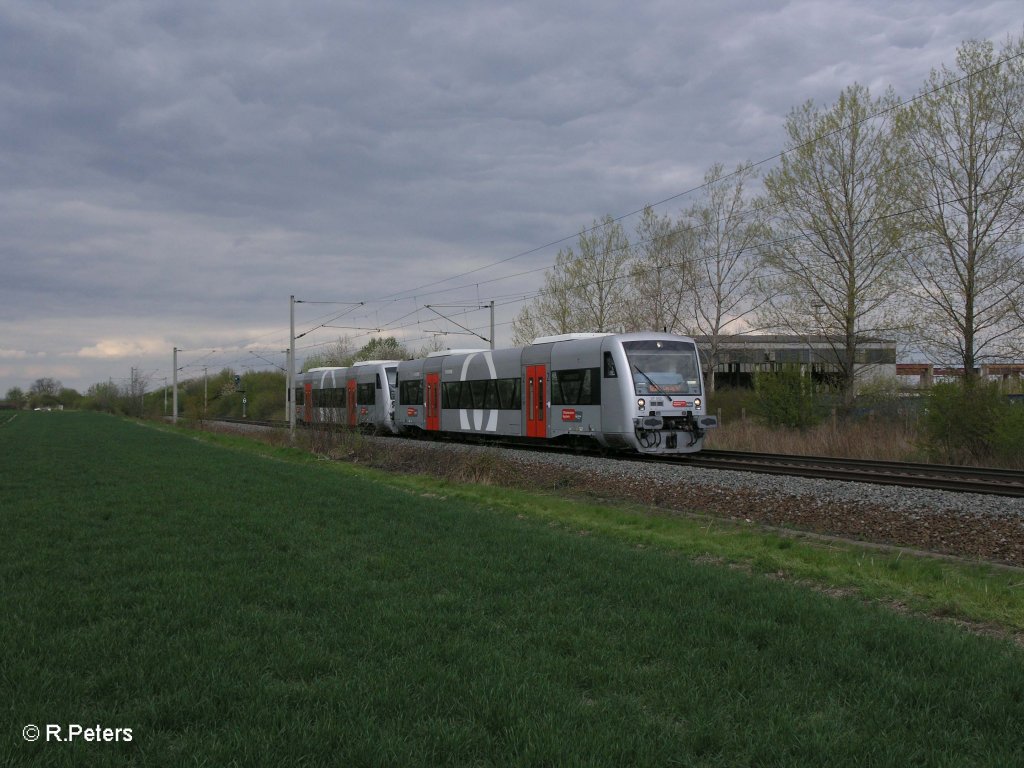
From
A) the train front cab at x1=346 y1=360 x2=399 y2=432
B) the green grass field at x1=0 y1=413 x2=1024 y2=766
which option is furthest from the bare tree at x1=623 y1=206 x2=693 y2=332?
the green grass field at x1=0 y1=413 x2=1024 y2=766

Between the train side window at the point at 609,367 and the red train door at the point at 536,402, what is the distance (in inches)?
127

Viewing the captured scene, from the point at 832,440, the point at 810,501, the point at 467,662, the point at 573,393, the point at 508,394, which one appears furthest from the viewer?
the point at 508,394

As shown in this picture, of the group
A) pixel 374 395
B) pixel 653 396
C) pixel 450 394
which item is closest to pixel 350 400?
pixel 374 395

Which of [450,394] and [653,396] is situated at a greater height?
[450,394]

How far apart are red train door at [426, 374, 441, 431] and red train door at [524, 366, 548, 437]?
269 inches

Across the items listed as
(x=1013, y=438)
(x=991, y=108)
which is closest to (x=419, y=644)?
(x=1013, y=438)

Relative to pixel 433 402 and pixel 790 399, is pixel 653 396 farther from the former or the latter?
pixel 433 402

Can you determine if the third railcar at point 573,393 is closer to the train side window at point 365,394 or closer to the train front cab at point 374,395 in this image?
the train front cab at point 374,395

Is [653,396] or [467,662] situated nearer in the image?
[467,662]

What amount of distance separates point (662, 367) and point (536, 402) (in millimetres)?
4808

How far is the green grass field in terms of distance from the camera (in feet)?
12.5

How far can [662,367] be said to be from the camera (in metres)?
21.7

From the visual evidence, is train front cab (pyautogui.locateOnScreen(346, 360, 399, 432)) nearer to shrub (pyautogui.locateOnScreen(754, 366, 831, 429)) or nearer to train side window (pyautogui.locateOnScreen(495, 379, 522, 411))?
train side window (pyautogui.locateOnScreen(495, 379, 522, 411))

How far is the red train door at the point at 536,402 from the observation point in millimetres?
24844
